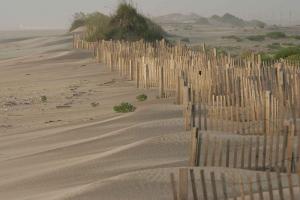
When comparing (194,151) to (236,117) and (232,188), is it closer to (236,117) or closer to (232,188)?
(232,188)

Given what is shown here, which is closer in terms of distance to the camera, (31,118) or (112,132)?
(112,132)

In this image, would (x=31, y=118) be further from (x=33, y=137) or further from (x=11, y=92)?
(x=11, y=92)

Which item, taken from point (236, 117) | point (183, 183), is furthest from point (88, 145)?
point (183, 183)

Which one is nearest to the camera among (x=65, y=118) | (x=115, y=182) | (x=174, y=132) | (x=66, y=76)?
(x=115, y=182)

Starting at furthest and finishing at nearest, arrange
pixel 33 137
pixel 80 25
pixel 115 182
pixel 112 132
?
pixel 80 25, pixel 33 137, pixel 112 132, pixel 115 182

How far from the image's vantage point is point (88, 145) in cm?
835

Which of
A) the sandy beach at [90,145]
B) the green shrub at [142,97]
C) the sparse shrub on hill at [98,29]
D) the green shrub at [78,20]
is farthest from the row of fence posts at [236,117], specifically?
the green shrub at [78,20]

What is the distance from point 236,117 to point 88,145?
1.78m

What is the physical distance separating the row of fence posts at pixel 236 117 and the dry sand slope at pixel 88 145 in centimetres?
35

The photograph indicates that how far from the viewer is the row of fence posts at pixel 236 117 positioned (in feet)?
19.5

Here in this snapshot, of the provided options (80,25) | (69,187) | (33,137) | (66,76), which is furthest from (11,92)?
(80,25)

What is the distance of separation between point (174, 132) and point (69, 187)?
2067 mm

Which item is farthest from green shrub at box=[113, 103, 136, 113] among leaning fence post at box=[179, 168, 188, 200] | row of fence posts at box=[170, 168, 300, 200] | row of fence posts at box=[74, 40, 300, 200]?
leaning fence post at box=[179, 168, 188, 200]

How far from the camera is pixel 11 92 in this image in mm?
16000
